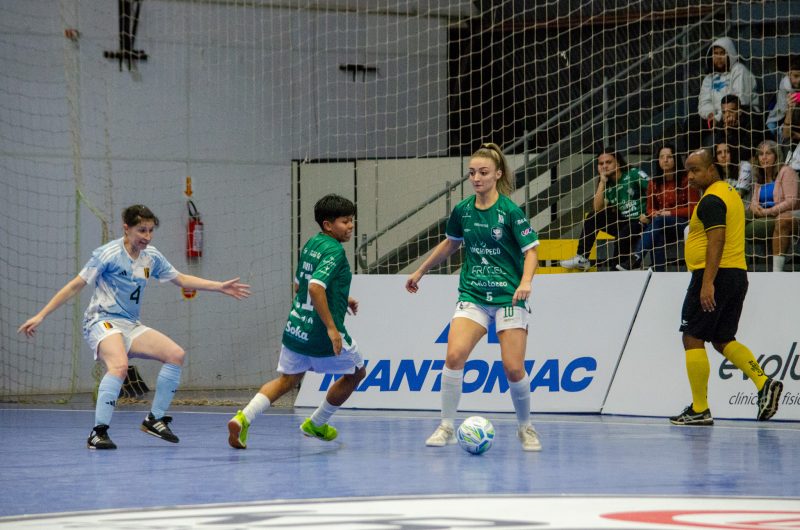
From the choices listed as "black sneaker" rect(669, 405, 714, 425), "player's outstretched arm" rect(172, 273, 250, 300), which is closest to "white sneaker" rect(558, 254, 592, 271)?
"black sneaker" rect(669, 405, 714, 425)

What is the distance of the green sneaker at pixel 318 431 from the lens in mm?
8875

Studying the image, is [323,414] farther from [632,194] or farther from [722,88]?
[722,88]

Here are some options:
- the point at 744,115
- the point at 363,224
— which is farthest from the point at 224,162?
the point at 744,115

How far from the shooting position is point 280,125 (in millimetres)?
17172

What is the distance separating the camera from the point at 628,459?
769 cm

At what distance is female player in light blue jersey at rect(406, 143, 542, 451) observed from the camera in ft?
27.1

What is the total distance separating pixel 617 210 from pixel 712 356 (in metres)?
3.18

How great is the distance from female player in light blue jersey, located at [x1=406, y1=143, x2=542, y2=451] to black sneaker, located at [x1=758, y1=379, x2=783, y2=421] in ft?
8.60

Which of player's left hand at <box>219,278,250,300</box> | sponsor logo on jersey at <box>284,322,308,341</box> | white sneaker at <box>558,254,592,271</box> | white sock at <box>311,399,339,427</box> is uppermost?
white sneaker at <box>558,254,592,271</box>

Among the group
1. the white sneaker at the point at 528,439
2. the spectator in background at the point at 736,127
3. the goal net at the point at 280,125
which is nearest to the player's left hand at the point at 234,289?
the white sneaker at the point at 528,439

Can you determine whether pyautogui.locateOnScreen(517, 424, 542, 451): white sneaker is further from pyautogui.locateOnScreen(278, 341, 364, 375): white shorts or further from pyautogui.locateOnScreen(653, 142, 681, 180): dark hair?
pyautogui.locateOnScreen(653, 142, 681, 180): dark hair

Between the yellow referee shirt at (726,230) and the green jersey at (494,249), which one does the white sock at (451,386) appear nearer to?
the green jersey at (494,249)

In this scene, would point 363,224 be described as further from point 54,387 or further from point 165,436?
point 165,436

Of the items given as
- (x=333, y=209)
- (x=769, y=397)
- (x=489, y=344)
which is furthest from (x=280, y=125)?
(x=769, y=397)
